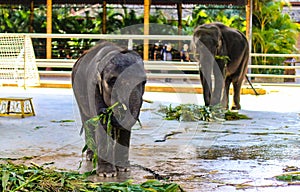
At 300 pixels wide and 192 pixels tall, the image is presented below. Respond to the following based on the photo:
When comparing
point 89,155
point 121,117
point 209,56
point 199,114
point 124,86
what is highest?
point 124,86

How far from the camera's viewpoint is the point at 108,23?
82.4 ft

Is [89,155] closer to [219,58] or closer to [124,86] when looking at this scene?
[124,86]

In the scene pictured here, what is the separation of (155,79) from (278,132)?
9.25 metres

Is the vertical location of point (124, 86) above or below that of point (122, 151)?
above

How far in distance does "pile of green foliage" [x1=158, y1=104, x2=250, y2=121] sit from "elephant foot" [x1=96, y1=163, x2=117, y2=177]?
180 inches

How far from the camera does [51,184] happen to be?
5.14 m

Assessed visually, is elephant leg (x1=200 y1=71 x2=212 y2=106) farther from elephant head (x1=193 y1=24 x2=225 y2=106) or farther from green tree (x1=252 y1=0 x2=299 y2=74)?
green tree (x1=252 y1=0 x2=299 y2=74)

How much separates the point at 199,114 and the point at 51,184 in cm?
607

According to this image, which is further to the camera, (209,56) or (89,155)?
(209,56)

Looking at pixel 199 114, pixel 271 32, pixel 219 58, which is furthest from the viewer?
pixel 271 32

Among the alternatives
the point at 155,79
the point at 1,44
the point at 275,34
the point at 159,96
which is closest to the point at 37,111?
the point at 159,96

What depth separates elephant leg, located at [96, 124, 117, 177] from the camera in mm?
6266

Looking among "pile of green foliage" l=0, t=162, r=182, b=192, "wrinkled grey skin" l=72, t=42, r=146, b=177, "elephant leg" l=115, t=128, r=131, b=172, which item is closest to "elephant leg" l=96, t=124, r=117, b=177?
"wrinkled grey skin" l=72, t=42, r=146, b=177

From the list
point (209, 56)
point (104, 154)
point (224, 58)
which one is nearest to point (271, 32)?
point (224, 58)
